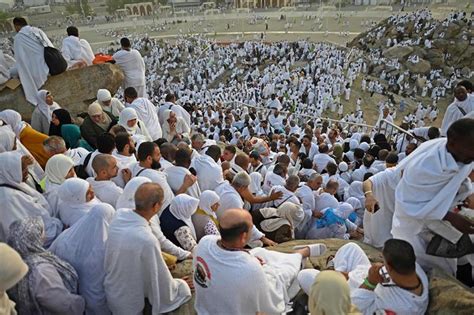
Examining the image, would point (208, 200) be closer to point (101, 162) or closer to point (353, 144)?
point (101, 162)

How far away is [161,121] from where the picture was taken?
20.9 ft

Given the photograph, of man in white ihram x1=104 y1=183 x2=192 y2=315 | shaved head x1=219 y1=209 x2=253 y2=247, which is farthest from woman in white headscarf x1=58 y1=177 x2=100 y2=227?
shaved head x1=219 y1=209 x2=253 y2=247

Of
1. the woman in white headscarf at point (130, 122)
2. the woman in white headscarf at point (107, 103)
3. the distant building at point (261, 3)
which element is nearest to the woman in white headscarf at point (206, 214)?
the woman in white headscarf at point (130, 122)

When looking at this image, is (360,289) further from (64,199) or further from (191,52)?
(191,52)

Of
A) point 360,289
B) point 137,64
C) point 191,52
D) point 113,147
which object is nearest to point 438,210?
point 360,289

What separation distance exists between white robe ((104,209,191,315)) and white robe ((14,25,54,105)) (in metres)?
4.14

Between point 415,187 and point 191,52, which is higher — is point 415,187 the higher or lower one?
the higher one

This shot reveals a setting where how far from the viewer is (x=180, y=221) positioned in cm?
319

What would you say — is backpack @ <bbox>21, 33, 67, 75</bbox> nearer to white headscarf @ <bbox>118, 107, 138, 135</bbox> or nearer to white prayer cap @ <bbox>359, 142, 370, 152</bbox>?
white headscarf @ <bbox>118, 107, 138, 135</bbox>

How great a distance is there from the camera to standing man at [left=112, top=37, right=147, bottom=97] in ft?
22.6

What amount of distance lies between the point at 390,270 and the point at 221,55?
2440cm

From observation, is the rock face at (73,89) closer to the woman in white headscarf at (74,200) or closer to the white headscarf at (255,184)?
the white headscarf at (255,184)

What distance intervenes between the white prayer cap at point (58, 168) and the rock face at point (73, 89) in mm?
3014

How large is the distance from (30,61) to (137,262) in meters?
4.44
